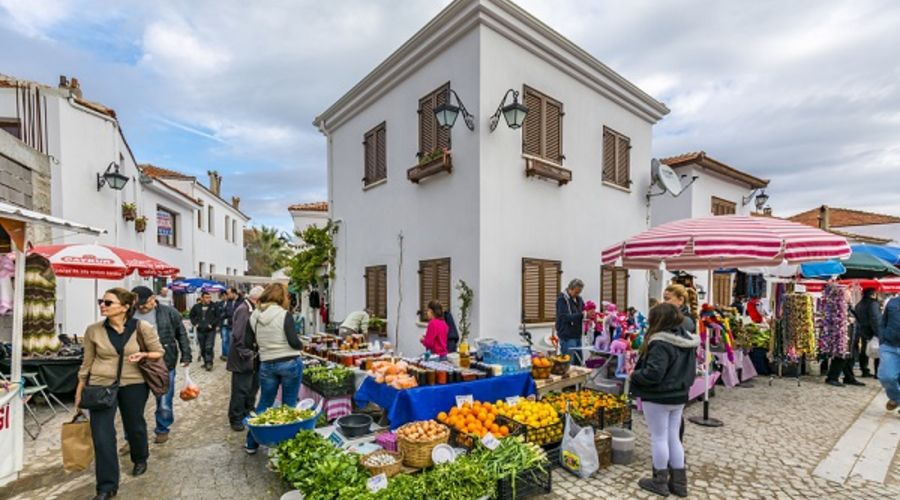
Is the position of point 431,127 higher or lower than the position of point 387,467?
higher

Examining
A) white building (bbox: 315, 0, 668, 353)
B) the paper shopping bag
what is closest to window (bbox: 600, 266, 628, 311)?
white building (bbox: 315, 0, 668, 353)

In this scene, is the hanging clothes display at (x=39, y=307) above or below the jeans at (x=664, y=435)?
above

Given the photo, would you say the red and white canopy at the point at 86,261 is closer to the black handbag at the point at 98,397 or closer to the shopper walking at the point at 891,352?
the black handbag at the point at 98,397

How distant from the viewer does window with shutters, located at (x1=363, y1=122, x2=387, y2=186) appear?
10852 mm

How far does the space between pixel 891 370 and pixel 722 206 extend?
10.2 meters

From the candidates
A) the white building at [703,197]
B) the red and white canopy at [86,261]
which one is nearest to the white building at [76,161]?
the red and white canopy at [86,261]

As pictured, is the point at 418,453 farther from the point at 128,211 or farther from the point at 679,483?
the point at 128,211

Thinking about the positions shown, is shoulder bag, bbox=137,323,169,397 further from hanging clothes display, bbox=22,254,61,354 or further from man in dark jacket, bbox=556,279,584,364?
man in dark jacket, bbox=556,279,584,364

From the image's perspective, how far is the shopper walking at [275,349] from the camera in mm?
4789

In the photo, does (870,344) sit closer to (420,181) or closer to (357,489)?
(420,181)

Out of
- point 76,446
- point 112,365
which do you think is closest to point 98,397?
point 112,365

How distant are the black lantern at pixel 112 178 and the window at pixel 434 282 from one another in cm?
914

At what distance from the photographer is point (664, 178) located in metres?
11.7

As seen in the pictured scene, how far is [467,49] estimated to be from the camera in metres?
8.30
